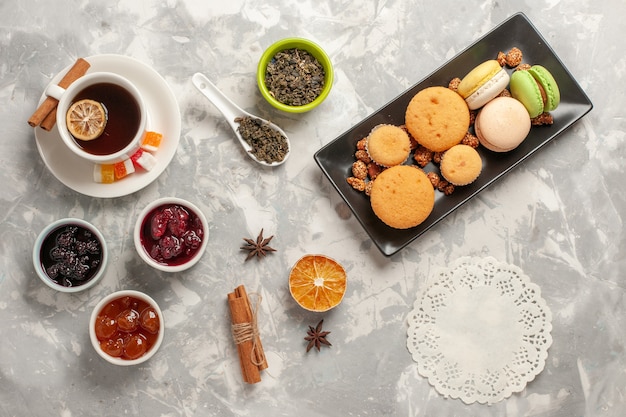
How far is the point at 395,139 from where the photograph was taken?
1.76 meters

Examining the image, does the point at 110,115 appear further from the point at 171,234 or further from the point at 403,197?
the point at 403,197

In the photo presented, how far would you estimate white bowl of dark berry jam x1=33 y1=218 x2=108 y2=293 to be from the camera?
167cm

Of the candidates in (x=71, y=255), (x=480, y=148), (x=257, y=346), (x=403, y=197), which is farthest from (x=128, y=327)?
(x=480, y=148)

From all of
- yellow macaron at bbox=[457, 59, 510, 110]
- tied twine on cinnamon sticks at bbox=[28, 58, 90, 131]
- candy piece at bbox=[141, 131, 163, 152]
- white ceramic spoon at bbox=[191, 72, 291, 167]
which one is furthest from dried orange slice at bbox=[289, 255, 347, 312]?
tied twine on cinnamon sticks at bbox=[28, 58, 90, 131]

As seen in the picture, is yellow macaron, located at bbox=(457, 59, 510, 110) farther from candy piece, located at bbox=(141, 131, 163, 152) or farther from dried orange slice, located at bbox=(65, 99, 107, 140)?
dried orange slice, located at bbox=(65, 99, 107, 140)

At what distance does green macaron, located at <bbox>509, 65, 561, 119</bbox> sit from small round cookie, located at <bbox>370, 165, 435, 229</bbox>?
1.28 feet

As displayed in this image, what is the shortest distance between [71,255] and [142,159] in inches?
14.1

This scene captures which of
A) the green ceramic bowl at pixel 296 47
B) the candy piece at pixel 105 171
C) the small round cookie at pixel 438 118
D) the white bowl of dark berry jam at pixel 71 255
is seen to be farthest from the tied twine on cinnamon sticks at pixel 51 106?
the small round cookie at pixel 438 118

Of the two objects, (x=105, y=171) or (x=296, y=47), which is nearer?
(x=105, y=171)

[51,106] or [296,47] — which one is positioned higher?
[51,106]

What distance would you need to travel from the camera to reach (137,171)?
5.48 ft

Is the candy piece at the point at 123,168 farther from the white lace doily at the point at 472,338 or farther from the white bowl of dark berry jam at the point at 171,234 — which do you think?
the white lace doily at the point at 472,338

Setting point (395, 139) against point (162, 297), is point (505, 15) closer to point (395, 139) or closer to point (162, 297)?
point (395, 139)

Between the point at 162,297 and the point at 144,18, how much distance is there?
35.3 inches
